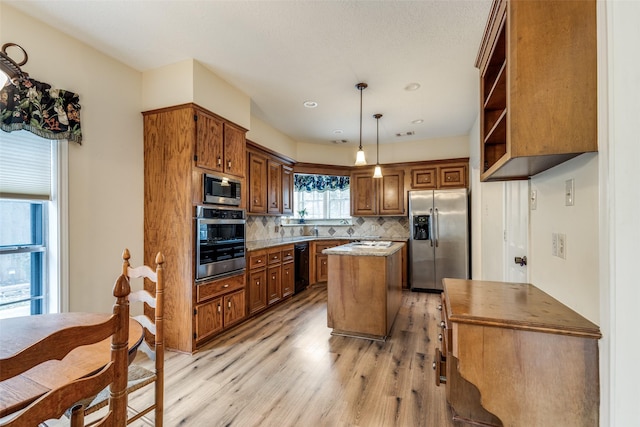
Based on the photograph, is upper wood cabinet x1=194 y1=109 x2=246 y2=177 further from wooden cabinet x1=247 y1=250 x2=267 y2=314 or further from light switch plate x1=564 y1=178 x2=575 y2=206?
light switch plate x1=564 y1=178 x2=575 y2=206

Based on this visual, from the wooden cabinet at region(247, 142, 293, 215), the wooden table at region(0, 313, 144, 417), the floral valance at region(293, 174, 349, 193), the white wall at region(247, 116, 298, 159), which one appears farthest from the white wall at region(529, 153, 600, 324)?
the floral valance at region(293, 174, 349, 193)

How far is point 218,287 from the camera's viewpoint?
2.95m

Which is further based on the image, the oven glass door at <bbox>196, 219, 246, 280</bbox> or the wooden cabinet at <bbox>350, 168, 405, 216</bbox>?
the wooden cabinet at <bbox>350, 168, 405, 216</bbox>

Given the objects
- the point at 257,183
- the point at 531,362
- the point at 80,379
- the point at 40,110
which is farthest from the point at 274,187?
the point at 80,379

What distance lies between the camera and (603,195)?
1.13 meters

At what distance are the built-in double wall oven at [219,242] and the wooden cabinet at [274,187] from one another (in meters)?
1.21

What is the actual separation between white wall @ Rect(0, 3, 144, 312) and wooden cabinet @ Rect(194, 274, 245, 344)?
0.74 meters

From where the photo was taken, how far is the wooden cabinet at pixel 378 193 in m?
5.42

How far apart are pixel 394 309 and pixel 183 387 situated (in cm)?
225

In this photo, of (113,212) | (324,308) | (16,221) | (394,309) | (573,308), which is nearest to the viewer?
(573,308)

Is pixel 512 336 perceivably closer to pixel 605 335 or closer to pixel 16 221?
pixel 605 335

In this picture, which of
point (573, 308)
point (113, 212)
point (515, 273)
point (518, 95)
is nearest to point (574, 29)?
point (518, 95)

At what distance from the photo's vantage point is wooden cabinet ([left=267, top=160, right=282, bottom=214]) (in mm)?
4500

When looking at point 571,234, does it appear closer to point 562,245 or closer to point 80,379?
point 562,245
